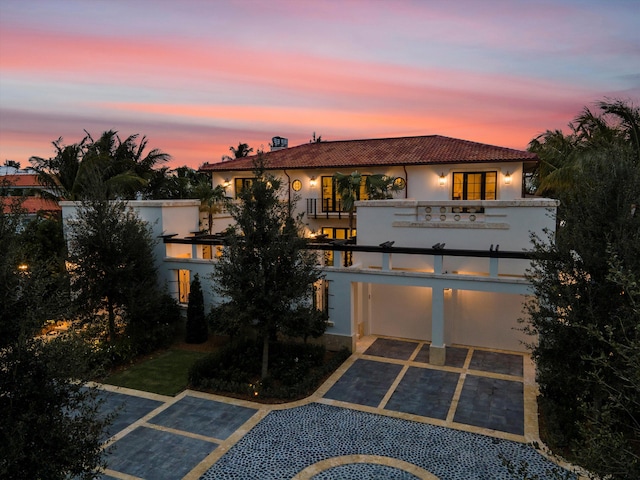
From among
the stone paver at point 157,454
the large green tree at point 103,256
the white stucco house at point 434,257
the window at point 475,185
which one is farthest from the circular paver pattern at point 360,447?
the window at point 475,185

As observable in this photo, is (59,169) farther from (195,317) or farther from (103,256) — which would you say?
(195,317)

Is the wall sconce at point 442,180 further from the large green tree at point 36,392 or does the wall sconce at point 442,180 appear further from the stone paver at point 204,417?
the large green tree at point 36,392

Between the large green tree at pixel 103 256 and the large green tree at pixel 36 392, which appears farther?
the large green tree at pixel 103 256

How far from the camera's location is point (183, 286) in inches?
790

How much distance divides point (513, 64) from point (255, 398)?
657 inches

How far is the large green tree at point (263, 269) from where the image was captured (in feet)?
44.5

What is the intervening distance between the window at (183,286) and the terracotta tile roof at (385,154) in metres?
6.81

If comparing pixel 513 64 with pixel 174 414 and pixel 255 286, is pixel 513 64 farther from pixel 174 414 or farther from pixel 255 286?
pixel 174 414

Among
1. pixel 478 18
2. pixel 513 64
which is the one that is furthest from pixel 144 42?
pixel 513 64

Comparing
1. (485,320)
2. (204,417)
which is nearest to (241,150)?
(485,320)

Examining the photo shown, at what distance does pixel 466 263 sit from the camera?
1752 cm

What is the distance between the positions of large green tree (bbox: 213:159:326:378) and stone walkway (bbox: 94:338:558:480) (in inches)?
98.7

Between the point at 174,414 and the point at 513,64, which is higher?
the point at 513,64

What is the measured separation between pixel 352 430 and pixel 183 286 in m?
11.5
